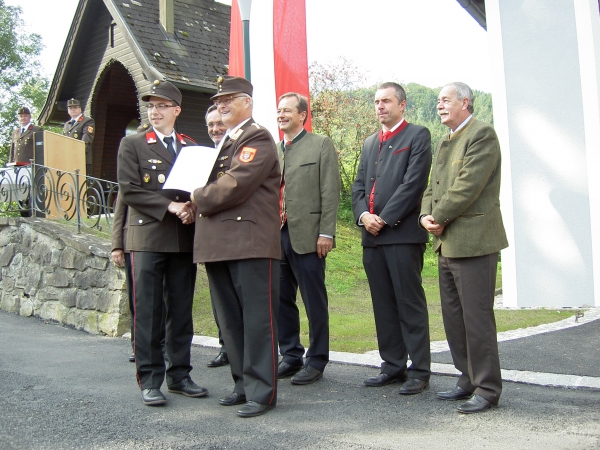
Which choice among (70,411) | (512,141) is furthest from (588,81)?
(70,411)

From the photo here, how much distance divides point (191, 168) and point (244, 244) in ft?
2.11

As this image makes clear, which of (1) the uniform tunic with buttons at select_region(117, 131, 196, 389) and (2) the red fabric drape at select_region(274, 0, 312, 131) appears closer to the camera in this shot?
(1) the uniform tunic with buttons at select_region(117, 131, 196, 389)

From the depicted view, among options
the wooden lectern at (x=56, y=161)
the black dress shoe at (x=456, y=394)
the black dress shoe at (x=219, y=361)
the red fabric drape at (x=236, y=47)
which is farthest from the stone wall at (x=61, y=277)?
the black dress shoe at (x=456, y=394)

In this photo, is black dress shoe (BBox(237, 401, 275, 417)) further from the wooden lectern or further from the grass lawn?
the wooden lectern

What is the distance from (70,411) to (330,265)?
357 inches

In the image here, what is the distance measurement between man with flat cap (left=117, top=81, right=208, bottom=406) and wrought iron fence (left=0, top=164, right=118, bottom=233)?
415 centimetres

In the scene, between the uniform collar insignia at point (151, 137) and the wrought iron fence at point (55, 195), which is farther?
the wrought iron fence at point (55, 195)

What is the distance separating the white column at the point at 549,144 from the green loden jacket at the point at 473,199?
1900 mm

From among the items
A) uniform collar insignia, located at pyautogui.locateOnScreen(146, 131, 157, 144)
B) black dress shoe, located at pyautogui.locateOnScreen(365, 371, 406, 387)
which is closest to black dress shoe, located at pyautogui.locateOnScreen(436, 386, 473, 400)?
black dress shoe, located at pyautogui.locateOnScreen(365, 371, 406, 387)

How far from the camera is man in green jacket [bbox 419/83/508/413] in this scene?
4.36 m

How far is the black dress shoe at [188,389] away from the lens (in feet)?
15.8

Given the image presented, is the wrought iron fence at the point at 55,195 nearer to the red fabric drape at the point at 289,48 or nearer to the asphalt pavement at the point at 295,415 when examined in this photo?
the red fabric drape at the point at 289,48

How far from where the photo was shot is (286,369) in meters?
5.47

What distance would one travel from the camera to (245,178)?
4359 mm
